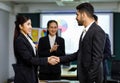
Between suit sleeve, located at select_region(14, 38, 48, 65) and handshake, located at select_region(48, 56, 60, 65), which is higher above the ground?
suit sleeve, located at select_region(14, 38, 48, 65)

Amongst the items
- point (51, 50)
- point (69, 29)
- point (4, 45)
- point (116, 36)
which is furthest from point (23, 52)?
point (116, 36)

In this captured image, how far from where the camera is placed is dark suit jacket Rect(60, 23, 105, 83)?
260 cm

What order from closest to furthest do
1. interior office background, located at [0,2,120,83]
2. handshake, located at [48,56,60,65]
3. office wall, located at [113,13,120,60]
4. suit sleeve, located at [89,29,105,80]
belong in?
suit sleeve, located at [89,29,105,80]
handshake, located at [48,56,60,65]
interior office background, located at [0,2,120,83]
office wall, located at [113,13,120,60]

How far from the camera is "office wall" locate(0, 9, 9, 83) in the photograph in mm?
8516

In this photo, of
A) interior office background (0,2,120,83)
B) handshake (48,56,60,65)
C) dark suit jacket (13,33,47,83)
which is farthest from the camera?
interior office background (0,2,120,83)

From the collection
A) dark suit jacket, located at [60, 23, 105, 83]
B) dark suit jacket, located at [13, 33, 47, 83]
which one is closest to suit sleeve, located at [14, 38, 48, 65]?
dark suit jacket, located at [13, 33, 47, 83]

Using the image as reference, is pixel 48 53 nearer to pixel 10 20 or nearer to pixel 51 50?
pixel 51 50

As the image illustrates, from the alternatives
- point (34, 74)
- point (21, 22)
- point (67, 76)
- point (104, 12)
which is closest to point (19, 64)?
point (34, 74)

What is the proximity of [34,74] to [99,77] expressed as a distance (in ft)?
2.51

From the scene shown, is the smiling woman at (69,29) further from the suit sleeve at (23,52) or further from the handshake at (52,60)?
the suit sleeve at (23,52)

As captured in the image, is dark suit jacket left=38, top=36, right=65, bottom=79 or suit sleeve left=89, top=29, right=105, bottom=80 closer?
suit sleeve left=89, top=29, right=105, bottom=80

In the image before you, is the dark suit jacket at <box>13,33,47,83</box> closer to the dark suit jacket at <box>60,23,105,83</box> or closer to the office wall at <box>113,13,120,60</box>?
the dark suit jacket at <box>60,23,105,83</box>

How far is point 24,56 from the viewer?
2.93 m

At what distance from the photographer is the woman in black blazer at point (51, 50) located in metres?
4.09
